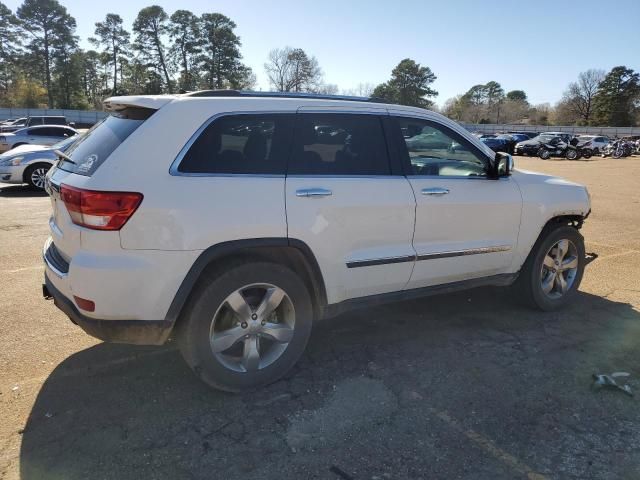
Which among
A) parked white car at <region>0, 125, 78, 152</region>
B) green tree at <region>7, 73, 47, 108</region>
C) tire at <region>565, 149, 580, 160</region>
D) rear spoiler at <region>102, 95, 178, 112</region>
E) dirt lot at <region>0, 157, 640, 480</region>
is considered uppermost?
green tree at <region>7, 73, 47, 108</region>

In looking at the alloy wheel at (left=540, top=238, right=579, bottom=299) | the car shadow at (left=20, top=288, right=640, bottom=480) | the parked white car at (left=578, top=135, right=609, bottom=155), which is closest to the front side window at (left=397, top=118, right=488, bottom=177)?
the alloy wheel at (left=540, top=238, right=579, bottom=299)

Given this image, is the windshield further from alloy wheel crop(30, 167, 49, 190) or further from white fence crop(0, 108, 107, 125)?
white fence crop(0, 108, 107, 125)

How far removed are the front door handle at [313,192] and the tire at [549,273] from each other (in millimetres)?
2410

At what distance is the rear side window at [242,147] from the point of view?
3006 millimetres

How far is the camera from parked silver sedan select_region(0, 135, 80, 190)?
12.1m

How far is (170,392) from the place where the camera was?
326cm

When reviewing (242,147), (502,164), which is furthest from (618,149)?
(242,147)

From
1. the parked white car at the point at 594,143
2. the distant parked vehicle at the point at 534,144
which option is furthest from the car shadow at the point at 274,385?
the parked white car at the point at 594,143

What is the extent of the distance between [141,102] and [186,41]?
271 ft

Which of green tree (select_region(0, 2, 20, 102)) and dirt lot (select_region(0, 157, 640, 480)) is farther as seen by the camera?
green tree (select_region(0, 2, 20, 102))

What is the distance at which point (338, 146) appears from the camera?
11.5 feet

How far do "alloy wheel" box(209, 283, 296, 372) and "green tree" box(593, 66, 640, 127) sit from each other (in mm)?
103393

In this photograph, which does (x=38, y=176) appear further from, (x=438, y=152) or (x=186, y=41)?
(x=186, y=41)

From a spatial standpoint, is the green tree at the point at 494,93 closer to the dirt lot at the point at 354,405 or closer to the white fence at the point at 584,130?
the white fence at the point at 584,130
